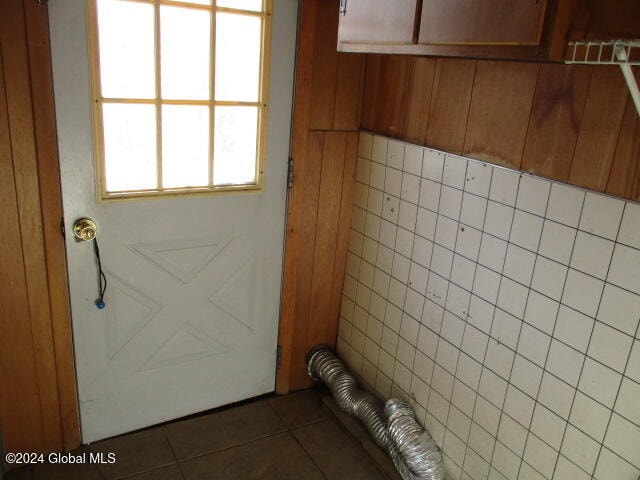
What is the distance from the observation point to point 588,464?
Result: 69.3 inches

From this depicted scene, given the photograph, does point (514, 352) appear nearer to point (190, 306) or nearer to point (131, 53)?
point (190, 306)

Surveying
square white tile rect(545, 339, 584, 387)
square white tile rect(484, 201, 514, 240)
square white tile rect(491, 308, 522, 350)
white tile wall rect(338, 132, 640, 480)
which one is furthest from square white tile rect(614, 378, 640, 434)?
square white tile rect(484, 201, 514, 240)

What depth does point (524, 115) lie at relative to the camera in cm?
186

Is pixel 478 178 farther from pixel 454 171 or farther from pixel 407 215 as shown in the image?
pixel 407 215

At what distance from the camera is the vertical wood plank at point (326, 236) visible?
104 inches

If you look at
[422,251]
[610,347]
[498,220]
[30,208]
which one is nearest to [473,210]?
[498,220]

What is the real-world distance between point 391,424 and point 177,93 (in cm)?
170

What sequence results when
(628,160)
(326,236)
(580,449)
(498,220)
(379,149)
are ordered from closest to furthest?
1. (628,160)
2. (580,449)
3. (498,220)
4. (379,149)
5. (326,236)

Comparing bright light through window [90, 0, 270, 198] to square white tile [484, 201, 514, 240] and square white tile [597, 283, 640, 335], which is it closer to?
square white tile [484, 201, 514, 240]

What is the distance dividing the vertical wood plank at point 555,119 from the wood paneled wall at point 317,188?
1008 mm

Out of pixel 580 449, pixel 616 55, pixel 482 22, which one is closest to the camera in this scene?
pixel 616 55

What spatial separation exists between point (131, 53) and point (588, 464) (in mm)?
2184

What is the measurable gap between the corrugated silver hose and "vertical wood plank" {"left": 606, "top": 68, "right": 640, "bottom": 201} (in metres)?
1.34

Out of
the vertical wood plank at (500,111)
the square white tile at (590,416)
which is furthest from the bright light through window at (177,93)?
the square white tile at (590,416)
